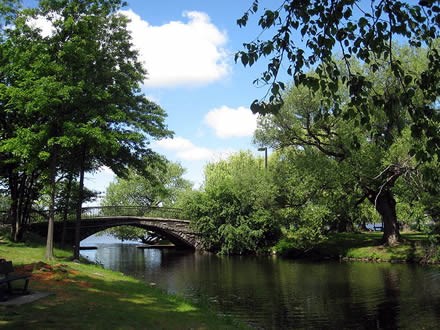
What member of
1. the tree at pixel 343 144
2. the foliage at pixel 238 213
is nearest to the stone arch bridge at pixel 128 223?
the foliage at pixel 238 213

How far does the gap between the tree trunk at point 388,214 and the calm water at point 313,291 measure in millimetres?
4639

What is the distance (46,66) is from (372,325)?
58.0ft

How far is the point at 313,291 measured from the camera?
72.8ft

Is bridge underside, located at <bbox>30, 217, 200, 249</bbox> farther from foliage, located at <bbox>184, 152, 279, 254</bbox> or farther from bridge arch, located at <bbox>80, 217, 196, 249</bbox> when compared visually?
foliage, located at <bbox>184, 152, 279, 254</bbox>

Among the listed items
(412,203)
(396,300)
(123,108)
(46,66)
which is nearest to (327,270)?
(412,203)

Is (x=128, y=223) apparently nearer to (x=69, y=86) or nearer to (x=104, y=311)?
(x=69, y=86)

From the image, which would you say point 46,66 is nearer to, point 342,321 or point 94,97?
point 94,97

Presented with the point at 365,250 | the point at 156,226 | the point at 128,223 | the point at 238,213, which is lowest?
the point at 365,250

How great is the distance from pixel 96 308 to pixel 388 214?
2878 cm

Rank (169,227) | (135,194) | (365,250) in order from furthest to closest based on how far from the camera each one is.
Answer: (135,194) → (169,227) → (365,250)

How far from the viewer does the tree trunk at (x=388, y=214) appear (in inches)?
1395

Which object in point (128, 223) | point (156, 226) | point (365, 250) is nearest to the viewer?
point (365, 250)

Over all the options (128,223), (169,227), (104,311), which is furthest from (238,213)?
(104,311)

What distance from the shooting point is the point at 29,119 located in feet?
92.6
